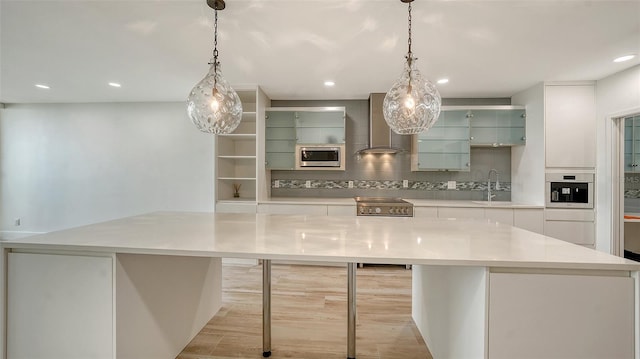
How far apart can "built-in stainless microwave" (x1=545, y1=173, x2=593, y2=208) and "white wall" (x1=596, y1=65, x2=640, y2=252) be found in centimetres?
9

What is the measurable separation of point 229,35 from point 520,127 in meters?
3.76

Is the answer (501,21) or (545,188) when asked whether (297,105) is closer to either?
(501,21)

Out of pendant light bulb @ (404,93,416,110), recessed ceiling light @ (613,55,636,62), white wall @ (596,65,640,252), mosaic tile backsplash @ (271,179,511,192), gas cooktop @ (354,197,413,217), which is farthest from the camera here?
mosaic tile backsplash @ (271,179,511,192)

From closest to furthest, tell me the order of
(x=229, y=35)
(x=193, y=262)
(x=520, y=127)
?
1. (x=193, y=262)
2. (x=229, y=35)
3. (x=520, y=127)

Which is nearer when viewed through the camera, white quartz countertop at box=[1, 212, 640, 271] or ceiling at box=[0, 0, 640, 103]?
white quartz countertop at box=[1, 212, 640, 271]

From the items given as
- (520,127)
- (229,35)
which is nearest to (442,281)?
(229,35)

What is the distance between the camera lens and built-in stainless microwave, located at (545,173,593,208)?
124 inches

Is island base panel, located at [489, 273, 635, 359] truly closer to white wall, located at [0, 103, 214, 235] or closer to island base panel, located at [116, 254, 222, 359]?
island base panel, located at [116, 254, 222, 359]

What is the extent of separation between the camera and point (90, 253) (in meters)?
1.26

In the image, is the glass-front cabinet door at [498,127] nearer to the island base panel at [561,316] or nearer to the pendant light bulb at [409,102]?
the pendant light bulb at [409,102]

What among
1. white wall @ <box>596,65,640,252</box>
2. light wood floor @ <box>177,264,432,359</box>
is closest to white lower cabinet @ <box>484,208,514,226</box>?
white wall @ <box>596,65,640,252</box>

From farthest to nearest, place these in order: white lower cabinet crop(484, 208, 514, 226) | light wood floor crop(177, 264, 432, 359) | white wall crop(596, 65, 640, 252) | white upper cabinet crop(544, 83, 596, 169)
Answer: white lower cabinet crop(484, 208, 514, 226)
white upper cabinet crop(544, 83, 596, 169)
white wall crop(596, 65, 640, 252)
light wood floor crop(177, 264, 432, 359)

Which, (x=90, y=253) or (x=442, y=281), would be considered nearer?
(x=90, y=253)

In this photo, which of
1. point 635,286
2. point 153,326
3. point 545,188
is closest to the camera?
point 635,286
